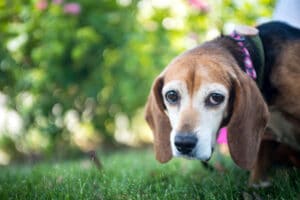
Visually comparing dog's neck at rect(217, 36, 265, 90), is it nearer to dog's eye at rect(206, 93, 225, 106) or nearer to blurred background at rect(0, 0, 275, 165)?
dog's eye at rect(206, 93, 225, 106)

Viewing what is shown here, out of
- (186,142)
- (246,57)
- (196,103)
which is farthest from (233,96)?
(186,142)

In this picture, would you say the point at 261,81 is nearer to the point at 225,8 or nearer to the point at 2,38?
the point at 225,8

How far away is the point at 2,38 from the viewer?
6.16 metres

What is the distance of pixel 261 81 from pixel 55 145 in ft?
12.5

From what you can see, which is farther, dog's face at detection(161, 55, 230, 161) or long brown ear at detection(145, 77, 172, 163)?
long brown ear at detection(145, 77, 172, 163)

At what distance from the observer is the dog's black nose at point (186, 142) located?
3055mm

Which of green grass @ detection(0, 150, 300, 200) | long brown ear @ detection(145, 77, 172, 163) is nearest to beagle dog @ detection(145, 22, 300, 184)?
long brown ear @ detection(145, 77, 172, 163)

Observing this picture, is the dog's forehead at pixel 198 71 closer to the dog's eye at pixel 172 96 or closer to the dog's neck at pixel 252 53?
the dog's eye at pixel 172 96

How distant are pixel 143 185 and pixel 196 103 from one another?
81 cm

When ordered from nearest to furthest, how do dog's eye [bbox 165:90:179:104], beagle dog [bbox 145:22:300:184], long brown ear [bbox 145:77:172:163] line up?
beagle dog [bbox 145:22:300:184], dog's eye [bbox 165:90:179:104], long brown ear [bbox 145:77:172:163]

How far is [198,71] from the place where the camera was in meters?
3.26

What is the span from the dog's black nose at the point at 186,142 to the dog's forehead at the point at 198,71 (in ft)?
1.15

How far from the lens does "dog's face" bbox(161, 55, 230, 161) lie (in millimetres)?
3094

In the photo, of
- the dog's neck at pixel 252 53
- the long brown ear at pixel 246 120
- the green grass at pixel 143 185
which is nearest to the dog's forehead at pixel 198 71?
the long brown ear at pixel 246 120
